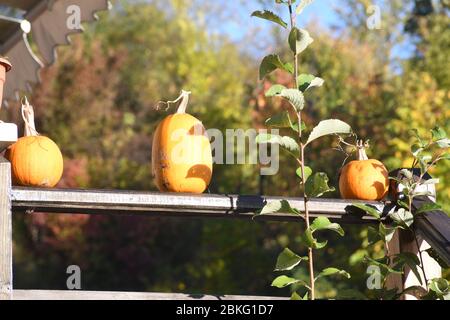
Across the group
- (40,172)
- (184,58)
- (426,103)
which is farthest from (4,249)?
(184,58)

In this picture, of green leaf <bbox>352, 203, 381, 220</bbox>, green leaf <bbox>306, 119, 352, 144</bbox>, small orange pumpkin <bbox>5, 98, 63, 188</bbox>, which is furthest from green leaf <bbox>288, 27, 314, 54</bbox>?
small orange pumpkin <bbox>5, 98, 63, 188</bbox>

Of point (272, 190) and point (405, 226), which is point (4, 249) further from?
point (272, 190)

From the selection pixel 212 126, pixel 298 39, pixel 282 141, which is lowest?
pixel 282 141

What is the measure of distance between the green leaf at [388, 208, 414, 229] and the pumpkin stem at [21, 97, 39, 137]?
0.99 meters

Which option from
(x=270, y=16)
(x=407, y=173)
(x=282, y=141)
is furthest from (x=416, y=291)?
(x=270, y=16)

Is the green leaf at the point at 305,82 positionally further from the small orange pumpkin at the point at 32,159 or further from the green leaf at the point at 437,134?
the small orange pumpkin at the point at 32,159

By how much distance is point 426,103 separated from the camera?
685 centimetres

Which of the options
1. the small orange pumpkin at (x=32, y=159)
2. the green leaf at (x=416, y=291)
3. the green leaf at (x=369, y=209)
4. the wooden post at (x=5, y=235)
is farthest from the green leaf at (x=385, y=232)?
the wooden post at (x=5, y=235)

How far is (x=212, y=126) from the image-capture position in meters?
9.73

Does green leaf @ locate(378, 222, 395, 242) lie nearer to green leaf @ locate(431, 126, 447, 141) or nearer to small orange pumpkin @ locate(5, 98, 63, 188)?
green leaf @ locate(431, 126, 447, 141)

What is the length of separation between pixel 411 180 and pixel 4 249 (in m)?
1.19

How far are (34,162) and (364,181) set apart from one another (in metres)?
0.91

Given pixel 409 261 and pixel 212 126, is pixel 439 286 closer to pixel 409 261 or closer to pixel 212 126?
pixel 409 261

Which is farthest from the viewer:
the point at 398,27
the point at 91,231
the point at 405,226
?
the point at 398,27
